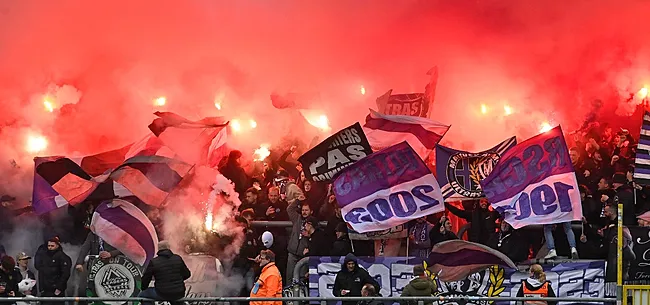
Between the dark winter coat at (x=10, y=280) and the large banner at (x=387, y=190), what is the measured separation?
3979mm

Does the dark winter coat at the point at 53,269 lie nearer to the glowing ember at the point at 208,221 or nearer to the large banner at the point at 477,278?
the glowing ember at the point at 208,221

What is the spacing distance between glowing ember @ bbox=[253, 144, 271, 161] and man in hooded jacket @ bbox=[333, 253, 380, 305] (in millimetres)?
3011

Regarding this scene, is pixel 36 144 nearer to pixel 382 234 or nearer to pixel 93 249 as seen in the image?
pixel 93 249

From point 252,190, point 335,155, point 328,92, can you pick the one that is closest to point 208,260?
point 252,190

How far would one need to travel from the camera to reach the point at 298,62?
14.9 meters

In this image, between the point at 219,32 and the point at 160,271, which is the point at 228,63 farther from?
the point at 160,271

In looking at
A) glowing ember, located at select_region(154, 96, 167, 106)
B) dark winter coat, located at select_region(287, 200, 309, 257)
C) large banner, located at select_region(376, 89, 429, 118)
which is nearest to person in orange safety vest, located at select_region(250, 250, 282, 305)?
dark winter coat, located at select_region(287, 200, 309, 257)

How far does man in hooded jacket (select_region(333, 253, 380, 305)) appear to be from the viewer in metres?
11.1

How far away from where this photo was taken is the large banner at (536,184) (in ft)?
36.8

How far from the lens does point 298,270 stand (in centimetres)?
1213

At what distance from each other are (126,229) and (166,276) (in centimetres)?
278

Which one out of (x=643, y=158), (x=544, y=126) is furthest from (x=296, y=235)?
(x=643, y=158)

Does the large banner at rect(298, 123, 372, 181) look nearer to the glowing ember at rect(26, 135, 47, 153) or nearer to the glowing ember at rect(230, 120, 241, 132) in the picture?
the glowing ember at rect(230, 120, 241, 132)

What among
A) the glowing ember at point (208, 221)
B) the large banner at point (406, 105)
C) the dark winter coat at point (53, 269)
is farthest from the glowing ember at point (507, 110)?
the dark winter coat at point (53, 269)
